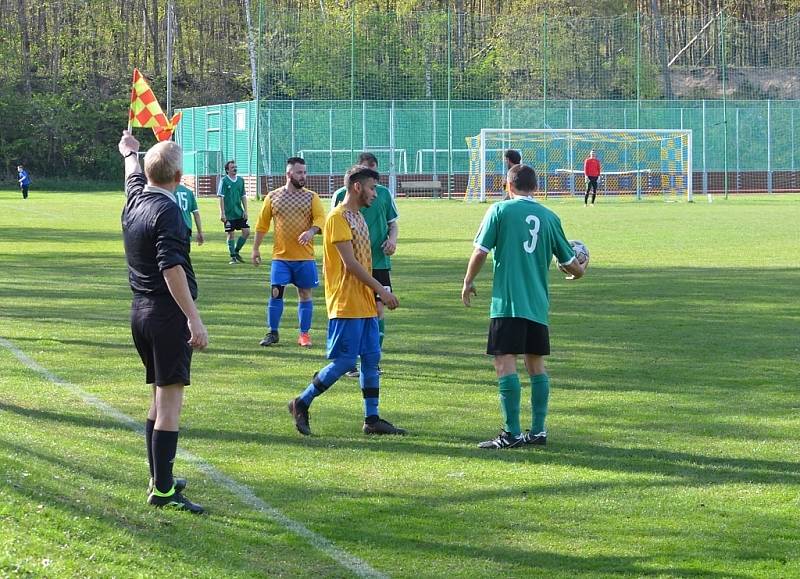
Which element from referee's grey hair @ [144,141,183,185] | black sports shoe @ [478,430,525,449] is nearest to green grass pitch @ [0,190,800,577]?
black sports shoe @ [478,430,525,449]

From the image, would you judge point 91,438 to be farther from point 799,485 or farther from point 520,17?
point 520,17

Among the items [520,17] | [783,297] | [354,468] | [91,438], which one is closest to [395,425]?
[354,468]

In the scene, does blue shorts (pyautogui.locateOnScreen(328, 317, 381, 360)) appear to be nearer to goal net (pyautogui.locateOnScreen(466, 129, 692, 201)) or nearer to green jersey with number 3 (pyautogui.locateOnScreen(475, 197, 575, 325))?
green jersey with number 3 (pyautogui.locateOnScreen(475, 197, 575, 325))

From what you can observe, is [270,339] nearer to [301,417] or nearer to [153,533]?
[301,417]

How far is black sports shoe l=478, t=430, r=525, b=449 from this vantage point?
8.49m

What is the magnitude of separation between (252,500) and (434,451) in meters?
1.70

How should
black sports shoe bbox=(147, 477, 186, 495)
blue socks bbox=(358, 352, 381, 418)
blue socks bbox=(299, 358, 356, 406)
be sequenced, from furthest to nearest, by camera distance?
blue socks bbox=(358, 352, 381, 418)
blue socks bbox=(299, 358, 356, 406)
black sports shoe bbox=(147, 477, 186, 495)

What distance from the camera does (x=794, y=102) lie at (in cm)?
5981

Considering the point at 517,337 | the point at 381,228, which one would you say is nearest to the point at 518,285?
the point at 517,337

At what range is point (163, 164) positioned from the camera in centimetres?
646

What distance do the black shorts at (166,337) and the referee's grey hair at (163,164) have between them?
59 cm

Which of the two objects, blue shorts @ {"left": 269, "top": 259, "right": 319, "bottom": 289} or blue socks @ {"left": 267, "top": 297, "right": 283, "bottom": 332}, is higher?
blue shorts @ {"left": 269, "top": 259, "right": 319, "bottom": 289}

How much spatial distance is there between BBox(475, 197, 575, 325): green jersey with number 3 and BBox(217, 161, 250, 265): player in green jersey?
1560 cm

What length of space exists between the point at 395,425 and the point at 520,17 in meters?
52.8
